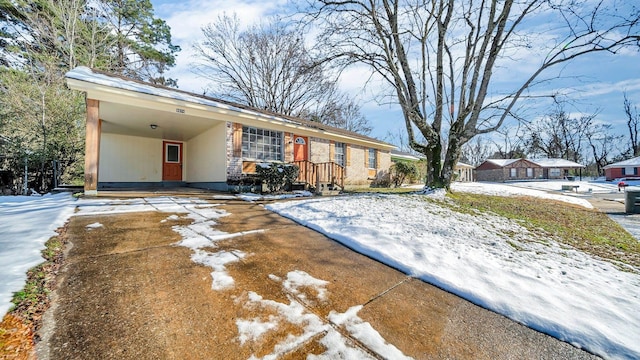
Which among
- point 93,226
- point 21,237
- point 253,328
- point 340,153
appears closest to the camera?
point 253,328

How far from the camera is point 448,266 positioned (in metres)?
2.81

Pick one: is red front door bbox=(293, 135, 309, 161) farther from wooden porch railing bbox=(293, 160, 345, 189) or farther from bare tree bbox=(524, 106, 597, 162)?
bare tree bbox=(524, 106, 597, 162)

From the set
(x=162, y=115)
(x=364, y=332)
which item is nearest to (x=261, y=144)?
(x=162, y=115)

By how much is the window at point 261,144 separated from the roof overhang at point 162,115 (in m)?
0.26

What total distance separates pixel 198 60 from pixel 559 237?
838 inches

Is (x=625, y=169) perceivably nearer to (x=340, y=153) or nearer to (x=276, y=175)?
(x=340, y=153)

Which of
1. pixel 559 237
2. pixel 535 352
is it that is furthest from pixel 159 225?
pixel 559 237

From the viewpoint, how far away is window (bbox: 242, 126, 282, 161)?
361 inches

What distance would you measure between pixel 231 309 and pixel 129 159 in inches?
452

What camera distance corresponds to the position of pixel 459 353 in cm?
161

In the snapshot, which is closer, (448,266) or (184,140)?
(448,266)

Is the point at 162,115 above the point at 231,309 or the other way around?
above

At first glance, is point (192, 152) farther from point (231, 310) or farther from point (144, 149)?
point (231, 310)

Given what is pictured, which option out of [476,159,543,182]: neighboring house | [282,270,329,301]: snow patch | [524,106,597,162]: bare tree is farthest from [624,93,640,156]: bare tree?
[282,270,329,301]: snow patch
